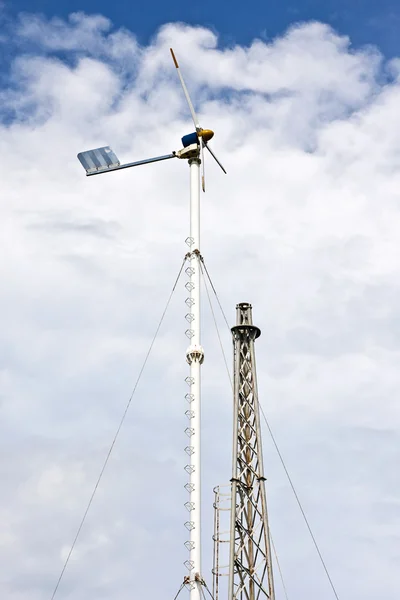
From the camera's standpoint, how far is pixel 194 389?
61719mm

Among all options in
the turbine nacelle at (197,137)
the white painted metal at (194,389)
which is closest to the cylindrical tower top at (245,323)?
the white painted metal at (194,389)

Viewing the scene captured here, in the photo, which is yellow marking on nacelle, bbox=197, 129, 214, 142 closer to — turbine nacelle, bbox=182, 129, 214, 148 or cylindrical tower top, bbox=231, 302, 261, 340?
turbine nacelle, bbox=182, 129, 214, 148

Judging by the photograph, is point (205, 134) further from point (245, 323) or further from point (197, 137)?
point (245, 323)

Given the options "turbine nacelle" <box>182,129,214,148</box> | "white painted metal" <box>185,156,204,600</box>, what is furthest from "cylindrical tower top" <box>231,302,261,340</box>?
"turbine nacelle" <box>182,129,214,148</box>

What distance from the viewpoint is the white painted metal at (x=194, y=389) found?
56094 millimetres

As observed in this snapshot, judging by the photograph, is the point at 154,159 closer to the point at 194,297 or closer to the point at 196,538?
the point at 194,297

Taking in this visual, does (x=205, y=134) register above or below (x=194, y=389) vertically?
above

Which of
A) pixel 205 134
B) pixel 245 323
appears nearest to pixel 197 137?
pixel 205 134

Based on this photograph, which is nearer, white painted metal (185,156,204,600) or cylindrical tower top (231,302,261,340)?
white painted metal (185,156,204,600)

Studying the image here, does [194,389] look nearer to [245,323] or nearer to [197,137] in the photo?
[245,323]

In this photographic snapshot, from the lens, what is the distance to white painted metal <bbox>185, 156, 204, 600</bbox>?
56094mm

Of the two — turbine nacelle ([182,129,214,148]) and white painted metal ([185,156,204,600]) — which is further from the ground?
turbine nacelle ([182,129,214,148])

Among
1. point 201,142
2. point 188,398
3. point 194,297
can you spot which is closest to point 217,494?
point 188,398

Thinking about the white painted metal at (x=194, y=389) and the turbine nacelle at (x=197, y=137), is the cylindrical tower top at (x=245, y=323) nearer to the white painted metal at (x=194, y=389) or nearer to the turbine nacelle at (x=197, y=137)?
the white painted metal at (x=194, y=389)
